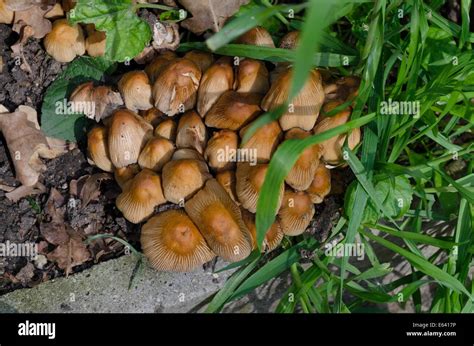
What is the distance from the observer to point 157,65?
252cm

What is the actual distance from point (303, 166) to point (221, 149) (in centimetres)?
31

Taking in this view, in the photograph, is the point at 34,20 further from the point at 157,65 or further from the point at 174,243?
the point at 174,243

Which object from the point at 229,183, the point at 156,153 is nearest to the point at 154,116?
the point at 156,153

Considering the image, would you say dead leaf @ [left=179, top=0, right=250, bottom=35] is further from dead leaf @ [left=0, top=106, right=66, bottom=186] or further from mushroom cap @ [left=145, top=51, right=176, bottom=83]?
dead leaf @ [left=0, top=106, right=66, bottom=186]

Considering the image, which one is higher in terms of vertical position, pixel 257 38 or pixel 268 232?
pixel 257 38

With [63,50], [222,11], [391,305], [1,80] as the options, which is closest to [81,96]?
[63,50]

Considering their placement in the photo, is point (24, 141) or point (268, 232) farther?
point (24, 141)

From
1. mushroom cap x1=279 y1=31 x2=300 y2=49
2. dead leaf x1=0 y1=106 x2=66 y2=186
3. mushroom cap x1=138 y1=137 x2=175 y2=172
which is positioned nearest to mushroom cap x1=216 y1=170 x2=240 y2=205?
mushroom cap x1=138 y1=137 x2=175 y2=172

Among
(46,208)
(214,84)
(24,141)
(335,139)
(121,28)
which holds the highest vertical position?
(121,28)

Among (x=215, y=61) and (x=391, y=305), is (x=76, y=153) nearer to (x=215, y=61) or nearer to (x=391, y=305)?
(x=215, y=61)

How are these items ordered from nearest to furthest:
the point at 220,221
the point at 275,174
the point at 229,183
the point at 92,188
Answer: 1. the point at 275,174
2. the point at 220,221
3. the point at 229,183
4. the point at 92,188

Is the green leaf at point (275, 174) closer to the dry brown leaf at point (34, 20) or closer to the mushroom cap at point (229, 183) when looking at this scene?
the mushroom cap at point (229, 183)

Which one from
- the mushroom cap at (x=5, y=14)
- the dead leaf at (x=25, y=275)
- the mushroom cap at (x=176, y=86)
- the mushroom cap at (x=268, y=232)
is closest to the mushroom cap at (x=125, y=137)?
the mushroom cap at (x=176, y=86)

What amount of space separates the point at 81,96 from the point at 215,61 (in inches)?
22.0
